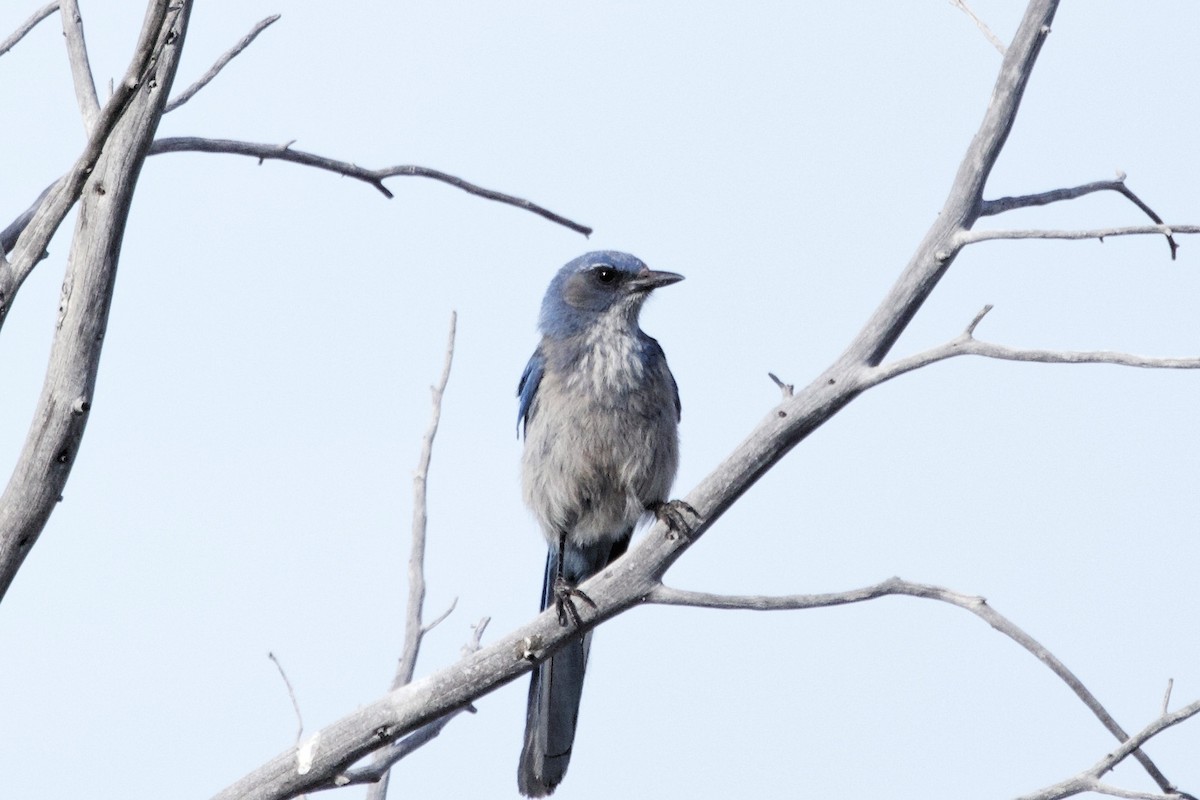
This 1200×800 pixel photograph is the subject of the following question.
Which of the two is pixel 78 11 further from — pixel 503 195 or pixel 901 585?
pixel 901 585

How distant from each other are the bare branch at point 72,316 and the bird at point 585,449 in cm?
237

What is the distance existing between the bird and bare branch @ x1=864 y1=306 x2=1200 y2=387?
2.23 m

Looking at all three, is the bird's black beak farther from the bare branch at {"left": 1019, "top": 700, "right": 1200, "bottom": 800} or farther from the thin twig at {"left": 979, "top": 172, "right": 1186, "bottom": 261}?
the bare branch at {"left": 1019, "top": 700, "right": 1200, "bottom": 800}

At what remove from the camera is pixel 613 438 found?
18.8 feet

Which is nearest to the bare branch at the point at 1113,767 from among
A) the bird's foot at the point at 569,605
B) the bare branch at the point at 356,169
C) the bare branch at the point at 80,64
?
the bird's foot at the point at 569,605

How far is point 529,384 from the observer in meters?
6.23

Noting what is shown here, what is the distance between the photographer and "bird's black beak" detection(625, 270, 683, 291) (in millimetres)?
6309

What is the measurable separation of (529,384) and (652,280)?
0.74m

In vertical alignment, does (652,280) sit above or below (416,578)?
above

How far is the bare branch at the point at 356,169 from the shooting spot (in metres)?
4.03

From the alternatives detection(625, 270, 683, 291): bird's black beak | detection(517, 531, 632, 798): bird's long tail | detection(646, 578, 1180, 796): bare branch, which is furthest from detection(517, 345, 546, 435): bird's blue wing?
detection(646, 578, 1180, 796): bare branch

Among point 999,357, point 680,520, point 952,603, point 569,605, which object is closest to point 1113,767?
point 952,603

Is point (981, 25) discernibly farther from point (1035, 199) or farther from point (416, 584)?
point (416, 584)

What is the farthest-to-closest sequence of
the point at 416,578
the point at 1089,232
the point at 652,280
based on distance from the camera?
the point at 652,280 < the point at 416,578 < the point at 1089,232
